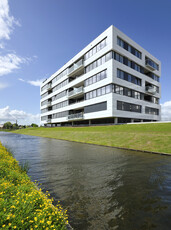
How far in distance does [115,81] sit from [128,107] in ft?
22.9

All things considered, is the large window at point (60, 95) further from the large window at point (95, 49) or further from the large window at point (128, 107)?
the large window at point (128, 107)

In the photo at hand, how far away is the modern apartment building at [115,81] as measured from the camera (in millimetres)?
28219

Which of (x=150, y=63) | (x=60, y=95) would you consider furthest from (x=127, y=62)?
(x=60, y=95)

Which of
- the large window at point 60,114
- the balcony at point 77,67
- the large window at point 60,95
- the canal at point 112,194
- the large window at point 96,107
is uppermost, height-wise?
the balcony at point 77,67

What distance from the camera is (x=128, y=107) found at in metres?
30.7

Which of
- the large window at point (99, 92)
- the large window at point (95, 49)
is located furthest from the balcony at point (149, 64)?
the large window at point (99, 92)

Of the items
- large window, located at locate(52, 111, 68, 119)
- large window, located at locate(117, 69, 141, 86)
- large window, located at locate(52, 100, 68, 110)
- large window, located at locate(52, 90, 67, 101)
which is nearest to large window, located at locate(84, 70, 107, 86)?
large window, located at locate(117, 69, 141, 86)

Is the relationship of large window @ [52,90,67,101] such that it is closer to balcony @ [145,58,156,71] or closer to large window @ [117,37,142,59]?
large window @ [117,37,142,59]

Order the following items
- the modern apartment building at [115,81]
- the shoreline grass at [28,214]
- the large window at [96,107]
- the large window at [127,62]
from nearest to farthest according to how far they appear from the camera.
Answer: the shoreline grass at [28,214] < the modern apartment building at [115,81] < the large window at [127,62] < the large window at [96,107]

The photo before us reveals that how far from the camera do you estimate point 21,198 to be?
10.8 feet

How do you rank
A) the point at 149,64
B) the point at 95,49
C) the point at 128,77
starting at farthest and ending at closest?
the point at 149,64 < the point at 95,49 < the point at 128,77

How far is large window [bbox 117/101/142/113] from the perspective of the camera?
28.8 meters

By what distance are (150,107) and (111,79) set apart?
17528 millimetres

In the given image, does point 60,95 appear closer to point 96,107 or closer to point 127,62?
point 96,107
